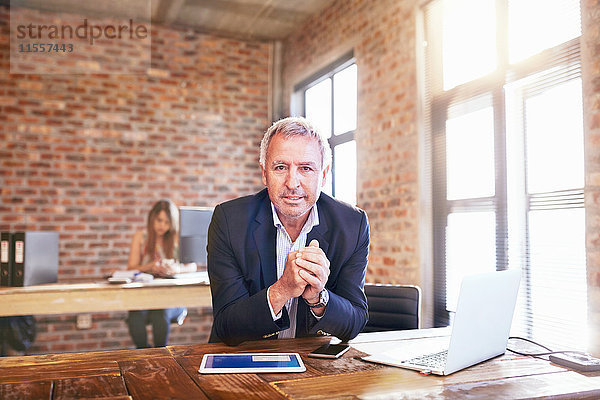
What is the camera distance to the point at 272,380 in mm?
1190

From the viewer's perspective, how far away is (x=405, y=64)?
3561 mm

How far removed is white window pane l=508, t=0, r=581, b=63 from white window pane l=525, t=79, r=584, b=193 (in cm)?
25

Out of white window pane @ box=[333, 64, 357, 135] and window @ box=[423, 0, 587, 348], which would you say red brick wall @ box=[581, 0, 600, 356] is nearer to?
window @ box=[423, 0, 587, 348]

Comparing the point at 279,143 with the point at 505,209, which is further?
the point at 505,209

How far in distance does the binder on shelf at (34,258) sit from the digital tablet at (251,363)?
2.48m

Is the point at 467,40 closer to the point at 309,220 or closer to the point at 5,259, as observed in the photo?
the point at 309,220

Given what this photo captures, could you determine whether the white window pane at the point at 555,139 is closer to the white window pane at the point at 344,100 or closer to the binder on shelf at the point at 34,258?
the white window pane at the point at 344,100

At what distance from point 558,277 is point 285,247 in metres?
1.40

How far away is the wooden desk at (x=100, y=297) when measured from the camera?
3121mm

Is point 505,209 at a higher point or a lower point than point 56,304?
higher

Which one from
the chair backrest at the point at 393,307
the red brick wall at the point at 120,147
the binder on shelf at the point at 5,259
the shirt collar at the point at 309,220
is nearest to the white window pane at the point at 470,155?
the chair backrest at the point at 393,307

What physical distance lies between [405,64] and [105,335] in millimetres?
3566

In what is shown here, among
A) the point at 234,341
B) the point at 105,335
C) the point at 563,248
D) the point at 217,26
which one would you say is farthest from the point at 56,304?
the point at 217,26

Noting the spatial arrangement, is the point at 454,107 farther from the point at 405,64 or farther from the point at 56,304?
the point at 56,304
